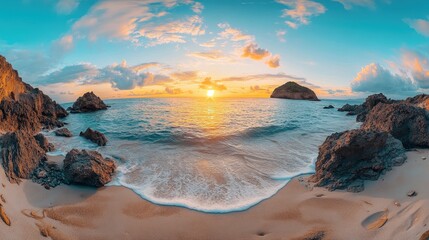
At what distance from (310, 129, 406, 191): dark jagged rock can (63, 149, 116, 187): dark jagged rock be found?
304 inches

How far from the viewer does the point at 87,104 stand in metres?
44.8

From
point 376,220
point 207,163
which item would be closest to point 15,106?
point 207,163

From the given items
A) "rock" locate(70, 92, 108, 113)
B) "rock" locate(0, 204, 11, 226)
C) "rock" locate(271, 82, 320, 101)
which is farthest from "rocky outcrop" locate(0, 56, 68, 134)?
"rock" locate(271, 82, 320, 101)

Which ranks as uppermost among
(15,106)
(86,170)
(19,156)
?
(15,106)

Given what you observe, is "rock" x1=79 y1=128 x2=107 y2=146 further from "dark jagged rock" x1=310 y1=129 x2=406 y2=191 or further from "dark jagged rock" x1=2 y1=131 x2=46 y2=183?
"dark jagged rock" x1=310 y1=129 x2=406 y2=191

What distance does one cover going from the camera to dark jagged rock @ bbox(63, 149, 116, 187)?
8922 mm

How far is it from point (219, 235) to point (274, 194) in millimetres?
2922

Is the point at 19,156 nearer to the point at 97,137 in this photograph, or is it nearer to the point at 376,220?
the point at 97,137

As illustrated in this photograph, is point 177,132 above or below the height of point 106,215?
above

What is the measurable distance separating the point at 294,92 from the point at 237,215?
123 metres

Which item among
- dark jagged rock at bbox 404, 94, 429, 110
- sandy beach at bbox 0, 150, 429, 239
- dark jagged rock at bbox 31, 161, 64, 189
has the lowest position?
sandy beach at bbox 0, 150, 429, 239

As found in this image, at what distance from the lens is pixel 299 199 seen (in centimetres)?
790

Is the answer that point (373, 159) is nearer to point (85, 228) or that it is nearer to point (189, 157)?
point (189, 157)

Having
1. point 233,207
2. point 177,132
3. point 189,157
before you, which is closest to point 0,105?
point 177,132
